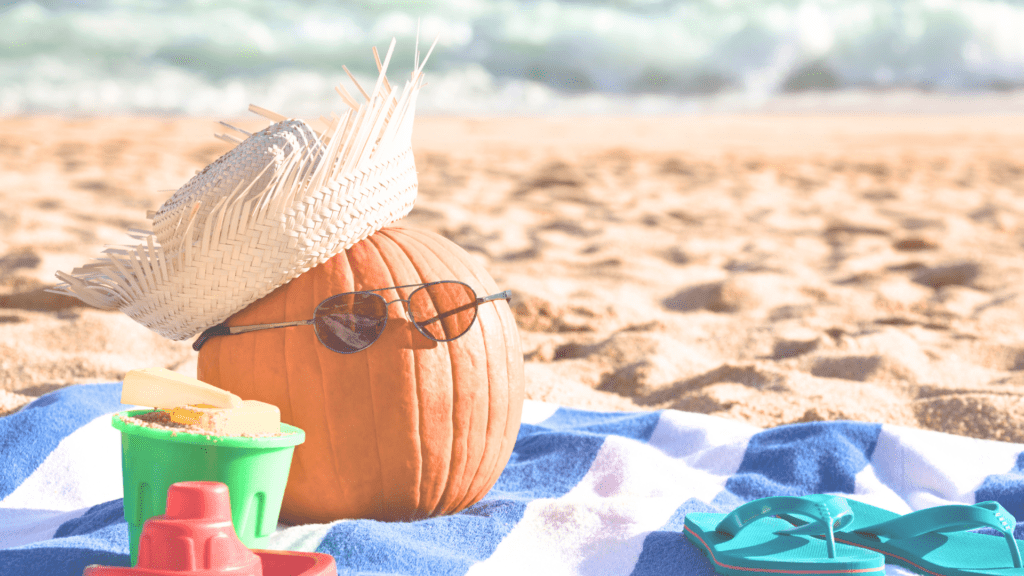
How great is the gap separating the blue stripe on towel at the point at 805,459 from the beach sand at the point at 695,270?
337mm

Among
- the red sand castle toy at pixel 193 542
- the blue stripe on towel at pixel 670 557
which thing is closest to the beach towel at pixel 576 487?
the blue stripe on towel at pixel 670 557

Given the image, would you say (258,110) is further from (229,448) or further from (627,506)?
(627,506)

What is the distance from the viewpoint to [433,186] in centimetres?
789

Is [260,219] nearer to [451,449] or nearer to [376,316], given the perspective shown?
[376,316]

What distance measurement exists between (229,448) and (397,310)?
1.40ft

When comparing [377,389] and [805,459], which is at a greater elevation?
[377,389]

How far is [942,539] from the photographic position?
1.71 meters

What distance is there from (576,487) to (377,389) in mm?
669

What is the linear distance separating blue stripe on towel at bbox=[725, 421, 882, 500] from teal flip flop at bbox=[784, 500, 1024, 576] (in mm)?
311

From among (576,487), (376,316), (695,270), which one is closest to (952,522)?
(576,487)

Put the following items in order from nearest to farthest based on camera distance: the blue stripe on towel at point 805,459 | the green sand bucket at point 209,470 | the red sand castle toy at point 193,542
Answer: the red sand castle toy at point 193,542 → the green sand bucket at point 209,470 → the blue stripe on towel at point 805,459

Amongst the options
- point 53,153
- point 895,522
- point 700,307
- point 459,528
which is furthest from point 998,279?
point 53,153

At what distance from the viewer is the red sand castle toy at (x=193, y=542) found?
1.21 metres

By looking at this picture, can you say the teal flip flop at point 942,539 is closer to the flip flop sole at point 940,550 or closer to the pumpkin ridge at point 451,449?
the flip flop sole at point 940,550
